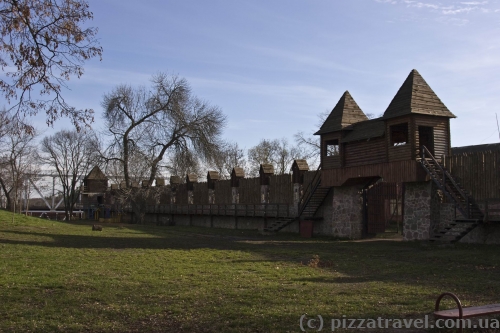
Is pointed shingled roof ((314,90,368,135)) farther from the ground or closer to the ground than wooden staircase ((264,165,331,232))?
farther from the ground

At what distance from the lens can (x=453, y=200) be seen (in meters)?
22.1

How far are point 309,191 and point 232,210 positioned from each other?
8.73 metres

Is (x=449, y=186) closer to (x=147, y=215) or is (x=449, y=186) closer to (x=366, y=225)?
(x=366, y=225)

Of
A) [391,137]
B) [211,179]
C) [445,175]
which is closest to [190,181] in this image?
[211,179]

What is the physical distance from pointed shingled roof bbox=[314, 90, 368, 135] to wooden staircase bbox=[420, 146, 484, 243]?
5888 mm

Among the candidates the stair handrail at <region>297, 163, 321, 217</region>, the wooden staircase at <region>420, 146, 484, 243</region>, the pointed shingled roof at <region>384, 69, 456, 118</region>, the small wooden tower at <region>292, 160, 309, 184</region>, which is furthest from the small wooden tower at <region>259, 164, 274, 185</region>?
the wooden staircase at <region>420, 146, 484, 243</region>

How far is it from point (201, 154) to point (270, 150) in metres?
28.3

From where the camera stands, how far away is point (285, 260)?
57.8 feet

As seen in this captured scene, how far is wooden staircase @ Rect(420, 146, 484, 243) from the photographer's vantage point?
21281 millimetres

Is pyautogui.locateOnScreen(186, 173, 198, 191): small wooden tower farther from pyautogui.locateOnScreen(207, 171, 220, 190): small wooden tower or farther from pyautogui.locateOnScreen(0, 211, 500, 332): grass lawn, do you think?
pyautogui.locateOnScreen(0, 211, 500, 332): grass lawn

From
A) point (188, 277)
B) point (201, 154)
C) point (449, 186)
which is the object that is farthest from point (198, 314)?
point (201, 154)

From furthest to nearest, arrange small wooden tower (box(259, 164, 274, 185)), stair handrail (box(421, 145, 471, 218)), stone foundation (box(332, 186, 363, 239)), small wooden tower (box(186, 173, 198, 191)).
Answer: small wooden tower (box(186, 173, 198, 191)) → small wooden tower (box(259, 164, 274, 185)) → stone foundation (box(332, 186, 363, 239)) → stair handrail (box(421, 145, 471, 218))

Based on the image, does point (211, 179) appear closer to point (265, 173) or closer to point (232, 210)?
point (232, 210)

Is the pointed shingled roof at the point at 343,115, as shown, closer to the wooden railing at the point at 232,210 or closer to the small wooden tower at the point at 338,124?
the small wooden tower at the point at 338,124
